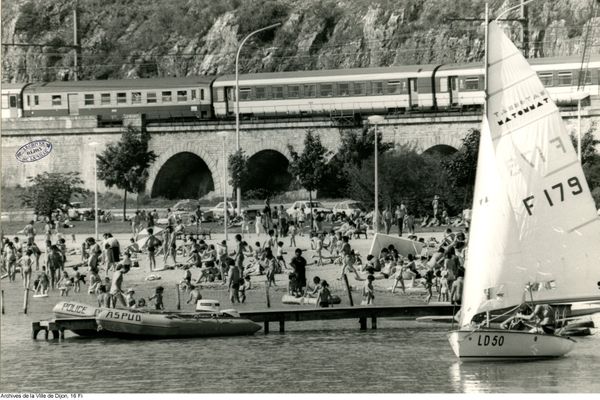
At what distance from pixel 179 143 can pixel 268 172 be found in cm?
409

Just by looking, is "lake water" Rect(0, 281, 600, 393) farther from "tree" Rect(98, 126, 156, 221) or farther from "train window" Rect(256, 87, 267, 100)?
"train window" Rect(256, 87, 267, 100)

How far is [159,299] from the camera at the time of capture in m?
35.6

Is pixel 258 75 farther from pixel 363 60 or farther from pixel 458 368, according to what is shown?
pixel 458 368

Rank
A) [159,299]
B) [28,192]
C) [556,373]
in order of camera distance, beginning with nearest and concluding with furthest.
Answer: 1. [556,373]
2. [159,299]
3. [28,192]

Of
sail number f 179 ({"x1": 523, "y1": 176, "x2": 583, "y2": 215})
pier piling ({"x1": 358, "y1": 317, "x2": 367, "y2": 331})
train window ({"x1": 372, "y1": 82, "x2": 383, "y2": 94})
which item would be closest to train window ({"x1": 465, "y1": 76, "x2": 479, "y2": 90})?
train window ({"x1": 372, "y1": 82, "x2": 383, "y2": 94})

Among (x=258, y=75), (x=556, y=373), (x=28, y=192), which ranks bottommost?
(x=556, y=373)

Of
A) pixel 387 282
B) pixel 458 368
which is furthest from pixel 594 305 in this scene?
pixel 387 282

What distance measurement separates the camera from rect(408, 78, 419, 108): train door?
206 ft

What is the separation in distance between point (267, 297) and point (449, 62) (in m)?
33.3

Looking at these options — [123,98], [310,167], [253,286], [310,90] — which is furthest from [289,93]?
[253,286]

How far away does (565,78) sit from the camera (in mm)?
57812

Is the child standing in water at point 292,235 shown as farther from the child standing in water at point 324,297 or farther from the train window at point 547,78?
the train window at point 547,78

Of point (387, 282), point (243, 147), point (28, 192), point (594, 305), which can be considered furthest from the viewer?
point (243, 147)

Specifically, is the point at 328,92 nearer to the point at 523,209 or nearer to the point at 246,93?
the point at 246,93
